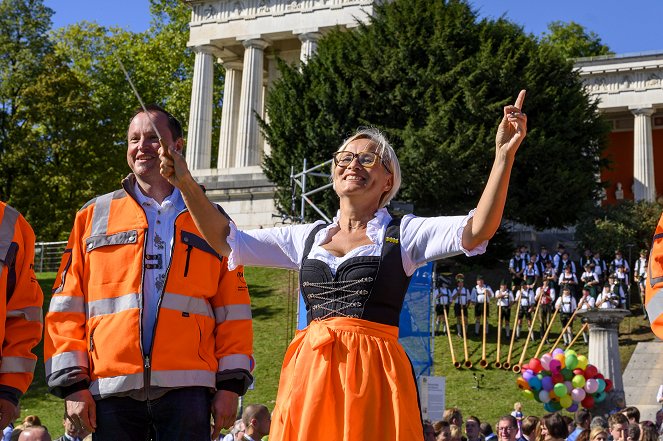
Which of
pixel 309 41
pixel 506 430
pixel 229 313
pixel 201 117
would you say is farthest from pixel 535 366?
pixel 201 117

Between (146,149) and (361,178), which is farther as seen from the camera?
(146,149)

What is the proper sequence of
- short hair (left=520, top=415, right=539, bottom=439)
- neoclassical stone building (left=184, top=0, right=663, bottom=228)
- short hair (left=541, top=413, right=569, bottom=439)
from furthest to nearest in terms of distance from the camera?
neoclassical stone building (left=184, top=0, right=663, bottom=228) → short hair (left=520, top=415, right=539, bottom=439) → short hair (left=541, top=413, right=569, bottom=439)

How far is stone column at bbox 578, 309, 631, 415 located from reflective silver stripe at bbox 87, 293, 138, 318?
1788 centimetres

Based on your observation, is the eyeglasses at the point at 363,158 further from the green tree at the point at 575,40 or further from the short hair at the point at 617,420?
the green tree at the point at 575,40

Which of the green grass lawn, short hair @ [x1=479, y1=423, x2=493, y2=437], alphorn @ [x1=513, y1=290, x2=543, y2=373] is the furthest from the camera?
alphorn @ [x1=513, y1=290, x2=543, y2=373]

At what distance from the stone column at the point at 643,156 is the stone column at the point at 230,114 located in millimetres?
20387

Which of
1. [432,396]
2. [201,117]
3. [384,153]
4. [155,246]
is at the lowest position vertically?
[432,396]

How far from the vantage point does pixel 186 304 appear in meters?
5.70

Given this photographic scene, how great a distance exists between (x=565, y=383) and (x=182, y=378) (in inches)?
620

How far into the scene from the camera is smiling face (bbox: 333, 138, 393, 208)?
17.0 ft

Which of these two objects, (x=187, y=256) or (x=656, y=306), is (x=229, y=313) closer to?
(x=187, y=256)

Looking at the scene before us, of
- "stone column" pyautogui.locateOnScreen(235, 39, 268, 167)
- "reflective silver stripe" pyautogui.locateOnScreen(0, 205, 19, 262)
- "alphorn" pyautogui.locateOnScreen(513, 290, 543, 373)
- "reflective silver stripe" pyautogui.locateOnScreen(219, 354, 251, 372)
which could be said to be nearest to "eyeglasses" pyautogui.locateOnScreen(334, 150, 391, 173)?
"reflective silver stripe" pyautogui.locateOnScreen(219, 354, 251, 372)

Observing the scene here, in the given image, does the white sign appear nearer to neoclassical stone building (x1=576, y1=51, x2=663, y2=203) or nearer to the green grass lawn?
the green grass lawn

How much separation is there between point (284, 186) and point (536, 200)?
9853 mm
